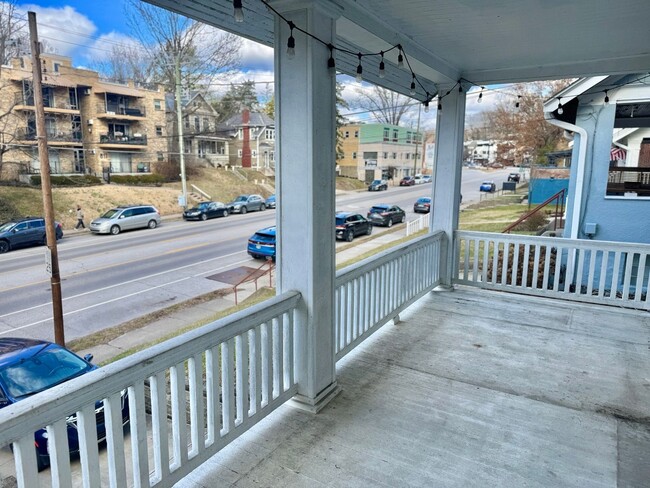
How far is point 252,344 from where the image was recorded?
2.22 metres

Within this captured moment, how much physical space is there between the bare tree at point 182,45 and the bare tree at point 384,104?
179 cm

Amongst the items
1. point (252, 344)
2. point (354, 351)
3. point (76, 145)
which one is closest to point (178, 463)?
point (252, 344)

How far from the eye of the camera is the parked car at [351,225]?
3.99 metres

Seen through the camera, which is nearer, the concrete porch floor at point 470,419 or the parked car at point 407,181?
the concrete porch floor at point 470,419

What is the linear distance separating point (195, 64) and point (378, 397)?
9.40ft

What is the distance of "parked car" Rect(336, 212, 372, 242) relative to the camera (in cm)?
399

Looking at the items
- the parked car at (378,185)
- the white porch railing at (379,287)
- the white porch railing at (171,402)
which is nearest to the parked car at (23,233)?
the white porch railing at (171,402)

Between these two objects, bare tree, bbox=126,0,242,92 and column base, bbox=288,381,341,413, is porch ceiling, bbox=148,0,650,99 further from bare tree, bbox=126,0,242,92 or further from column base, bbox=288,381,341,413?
column base, bbox=288,381,341,413

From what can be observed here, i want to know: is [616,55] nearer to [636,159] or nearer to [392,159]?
[392,159]

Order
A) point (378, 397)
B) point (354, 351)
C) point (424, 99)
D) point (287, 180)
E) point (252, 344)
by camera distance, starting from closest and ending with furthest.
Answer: point (252, 344) < point (287, 180) < point (378, 397) < point (354, 351) < point (424, 99)

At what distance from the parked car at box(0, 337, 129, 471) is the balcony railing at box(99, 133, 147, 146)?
0.98 meters

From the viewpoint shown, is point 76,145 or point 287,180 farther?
point 287,180

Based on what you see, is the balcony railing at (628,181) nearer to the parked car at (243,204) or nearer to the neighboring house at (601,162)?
the neighboring house at (601,162)

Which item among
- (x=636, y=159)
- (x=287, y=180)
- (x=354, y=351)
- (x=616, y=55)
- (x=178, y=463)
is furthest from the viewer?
(x=636, y=159)
